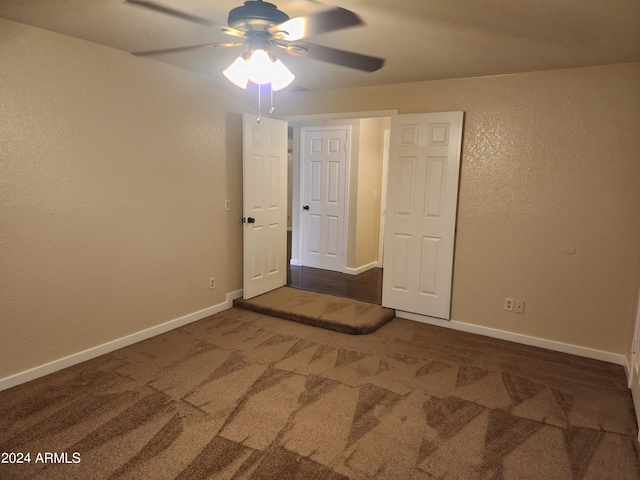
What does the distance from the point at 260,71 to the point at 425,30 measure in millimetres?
1107

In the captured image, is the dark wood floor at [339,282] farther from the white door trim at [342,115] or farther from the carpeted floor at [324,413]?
the white door trim at [342,115]

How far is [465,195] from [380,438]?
2.36 m

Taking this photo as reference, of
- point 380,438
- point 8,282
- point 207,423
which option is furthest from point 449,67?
point 8,282

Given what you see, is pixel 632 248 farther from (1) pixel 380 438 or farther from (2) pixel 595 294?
(1) pixel 380 438

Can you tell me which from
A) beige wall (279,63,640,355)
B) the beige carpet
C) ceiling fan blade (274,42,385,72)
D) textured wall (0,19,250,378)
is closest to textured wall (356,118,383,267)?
the beige carpet

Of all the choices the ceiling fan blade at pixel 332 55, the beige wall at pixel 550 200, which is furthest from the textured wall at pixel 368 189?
the ceiling fan blade at pixel 332 55

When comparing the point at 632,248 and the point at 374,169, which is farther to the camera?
the point at 374,169

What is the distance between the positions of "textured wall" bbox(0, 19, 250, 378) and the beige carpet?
0.63 meters

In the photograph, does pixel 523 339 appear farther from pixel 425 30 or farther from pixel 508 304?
pixel 425 30

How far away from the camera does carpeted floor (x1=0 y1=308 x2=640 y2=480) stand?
205 cm

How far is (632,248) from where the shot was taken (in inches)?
124

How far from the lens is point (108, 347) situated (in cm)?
326

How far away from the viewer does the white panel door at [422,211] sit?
149 inches

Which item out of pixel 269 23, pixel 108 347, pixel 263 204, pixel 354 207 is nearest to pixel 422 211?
pixel 263 204
